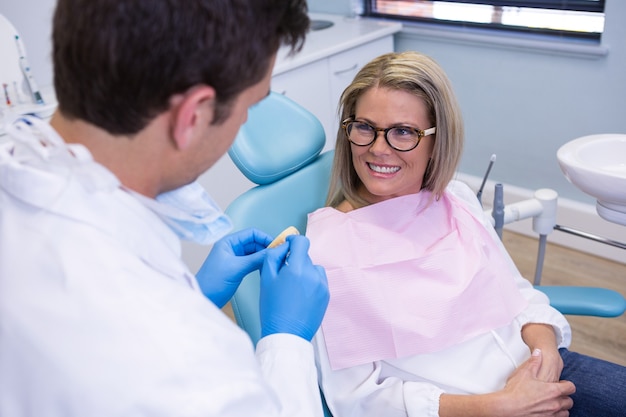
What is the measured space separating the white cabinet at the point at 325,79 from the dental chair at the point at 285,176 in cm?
88

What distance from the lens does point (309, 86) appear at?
2.42 meters

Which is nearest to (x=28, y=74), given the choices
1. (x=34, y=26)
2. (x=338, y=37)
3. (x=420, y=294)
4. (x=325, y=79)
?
(x=34, y=26)

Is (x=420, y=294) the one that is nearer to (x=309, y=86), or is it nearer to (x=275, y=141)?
(x=275, y=141)

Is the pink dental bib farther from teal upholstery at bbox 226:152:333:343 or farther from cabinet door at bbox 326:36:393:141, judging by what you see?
cabinet door at bbox 326:36:393:141

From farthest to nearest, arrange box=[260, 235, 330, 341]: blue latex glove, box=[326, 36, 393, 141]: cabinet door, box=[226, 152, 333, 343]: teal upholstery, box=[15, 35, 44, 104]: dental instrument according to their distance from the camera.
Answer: box=[326, 36, 393, 141]: cabinet door
box=[15, 35, 44, 104]: dental instrument
box=[226, 152, 333, 343]: teal upholstery
box=[260, 235, 330, 341]: blue latex glove

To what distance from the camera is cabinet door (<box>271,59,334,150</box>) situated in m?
2.31

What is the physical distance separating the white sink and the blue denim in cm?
34

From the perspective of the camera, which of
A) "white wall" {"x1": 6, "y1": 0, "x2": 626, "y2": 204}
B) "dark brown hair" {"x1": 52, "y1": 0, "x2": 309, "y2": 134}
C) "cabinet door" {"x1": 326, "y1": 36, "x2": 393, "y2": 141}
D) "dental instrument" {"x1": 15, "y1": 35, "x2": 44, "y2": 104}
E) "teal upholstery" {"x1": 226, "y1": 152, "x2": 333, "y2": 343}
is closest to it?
"dark brown hair" {"x1": 52, "y1": 0, "x2": 309, "y2": 134}

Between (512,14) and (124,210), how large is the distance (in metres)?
2.12

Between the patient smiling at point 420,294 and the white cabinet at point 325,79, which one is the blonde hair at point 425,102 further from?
the white cabinet at point 325,79

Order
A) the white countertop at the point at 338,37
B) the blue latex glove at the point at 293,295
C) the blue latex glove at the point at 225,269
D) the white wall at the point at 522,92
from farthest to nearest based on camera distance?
1. the white countertop at the point at 338,37
2. the white wall at the point at 522,92
3. the blue latex glove at the point at 225,269
4. the blue latex glove at the point at 293,295

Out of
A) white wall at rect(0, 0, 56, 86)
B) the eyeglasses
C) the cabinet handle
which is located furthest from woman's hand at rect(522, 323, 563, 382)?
white wall at rect(0, 0, 56, 86)

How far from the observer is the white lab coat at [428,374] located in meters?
1.16

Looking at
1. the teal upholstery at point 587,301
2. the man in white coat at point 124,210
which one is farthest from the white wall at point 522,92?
the man in white coat at point 124,210
